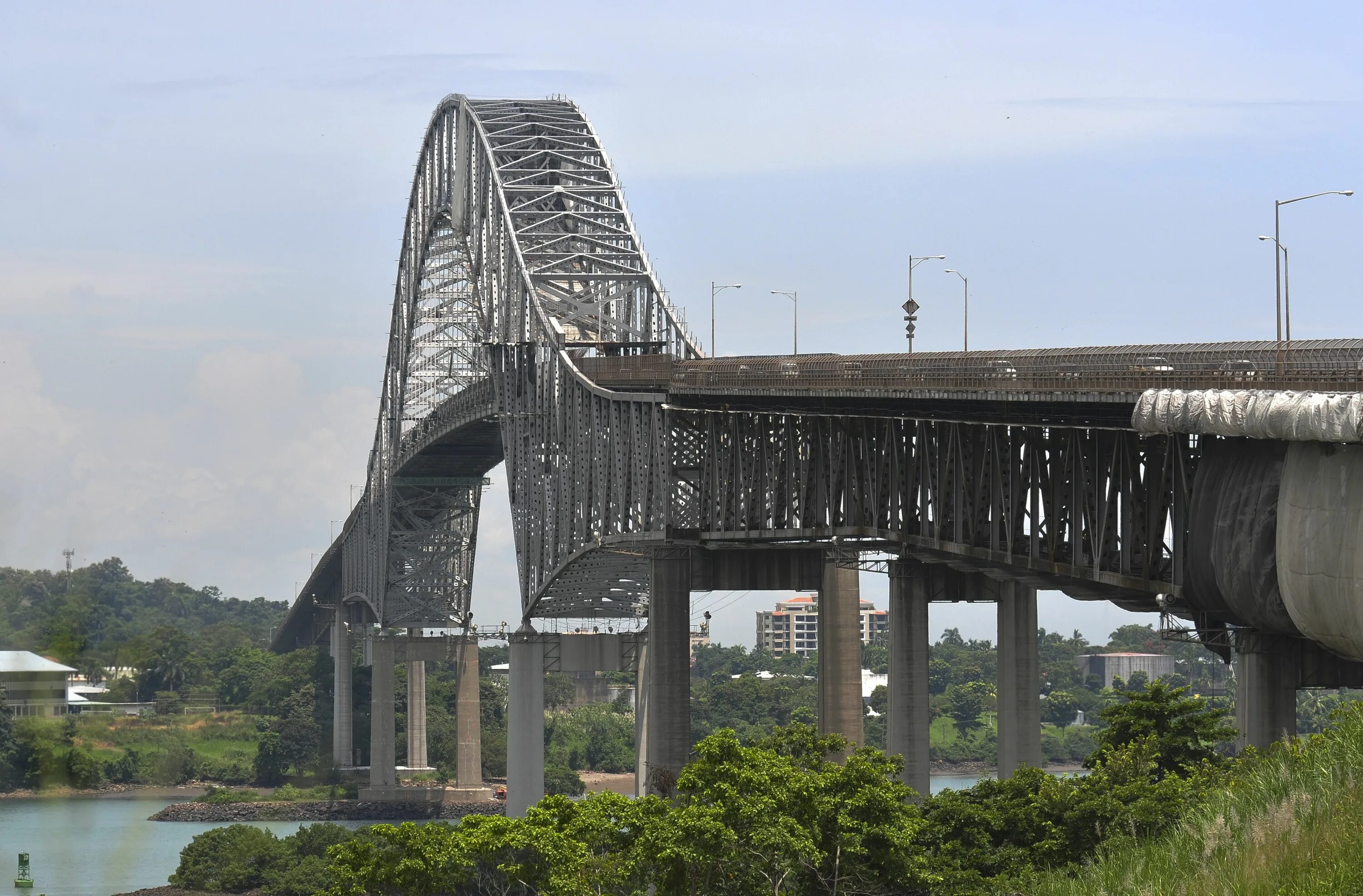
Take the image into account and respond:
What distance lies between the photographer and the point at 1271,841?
35250mm

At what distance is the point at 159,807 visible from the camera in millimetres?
170750

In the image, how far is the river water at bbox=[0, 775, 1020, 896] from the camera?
11056cm

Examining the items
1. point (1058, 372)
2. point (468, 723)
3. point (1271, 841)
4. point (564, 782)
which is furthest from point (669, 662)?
point (564, 782)

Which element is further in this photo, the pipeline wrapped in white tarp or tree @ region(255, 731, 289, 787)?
tree @ region(255, 731, 289, 787)

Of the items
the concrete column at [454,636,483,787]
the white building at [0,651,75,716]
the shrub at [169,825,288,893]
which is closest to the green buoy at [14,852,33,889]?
the shrub at [169,825,288,893]

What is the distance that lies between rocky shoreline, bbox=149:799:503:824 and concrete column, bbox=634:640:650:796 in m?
41.8

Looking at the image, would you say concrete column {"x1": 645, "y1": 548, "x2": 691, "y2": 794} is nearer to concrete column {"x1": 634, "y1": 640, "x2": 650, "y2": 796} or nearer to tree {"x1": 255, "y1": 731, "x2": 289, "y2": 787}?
concrete column {"x1": 634, "y1": 640, "x2": 650, "y2": 796}

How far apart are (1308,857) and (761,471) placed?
52762 millimetres

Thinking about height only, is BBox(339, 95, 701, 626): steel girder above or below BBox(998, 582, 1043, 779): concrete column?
above

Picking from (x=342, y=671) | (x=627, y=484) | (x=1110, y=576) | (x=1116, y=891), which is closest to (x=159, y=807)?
(x=342, y=671)

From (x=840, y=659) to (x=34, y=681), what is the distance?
3097cm

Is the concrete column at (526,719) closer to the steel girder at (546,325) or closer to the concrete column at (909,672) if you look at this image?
the steel girder at (546,325)

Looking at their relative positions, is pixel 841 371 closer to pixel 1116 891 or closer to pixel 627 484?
pixel 627 484

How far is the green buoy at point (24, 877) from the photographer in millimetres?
106938
